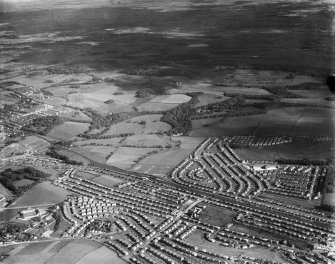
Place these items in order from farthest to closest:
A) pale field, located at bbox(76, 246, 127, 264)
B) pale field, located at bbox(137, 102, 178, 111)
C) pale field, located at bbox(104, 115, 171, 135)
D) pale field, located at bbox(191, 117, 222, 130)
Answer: pale field, located at bbox(137, 102, 178, 111), pale field, located at bbox(191, 117, 222, 130), pale field, located at bbox(104, 115, 171, 135), pale field, located at bbox(76, 246, 127, 264)

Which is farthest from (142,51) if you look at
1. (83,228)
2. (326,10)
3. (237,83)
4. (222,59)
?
(83,228)

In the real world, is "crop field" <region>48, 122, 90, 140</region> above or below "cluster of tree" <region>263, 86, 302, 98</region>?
below

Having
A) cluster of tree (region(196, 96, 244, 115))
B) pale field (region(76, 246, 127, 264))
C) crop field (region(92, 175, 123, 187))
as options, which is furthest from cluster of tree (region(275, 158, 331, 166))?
pale field (region(76, 246, 127, 264))

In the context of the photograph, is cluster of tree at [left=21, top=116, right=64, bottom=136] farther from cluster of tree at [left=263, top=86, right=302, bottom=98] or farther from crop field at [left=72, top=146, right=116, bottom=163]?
cluster of tree at [left=263, top=86, right=302, bottom=98]

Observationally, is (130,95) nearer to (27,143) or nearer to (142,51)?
(27,143)

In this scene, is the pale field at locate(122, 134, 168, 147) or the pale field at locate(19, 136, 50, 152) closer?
the pale field at locate(122, 134, 168, 147)

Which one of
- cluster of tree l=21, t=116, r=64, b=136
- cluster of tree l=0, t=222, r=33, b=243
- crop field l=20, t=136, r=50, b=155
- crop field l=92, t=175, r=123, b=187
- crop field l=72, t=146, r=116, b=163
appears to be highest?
cluster of tree l=21, t=116, r=64, b=136
